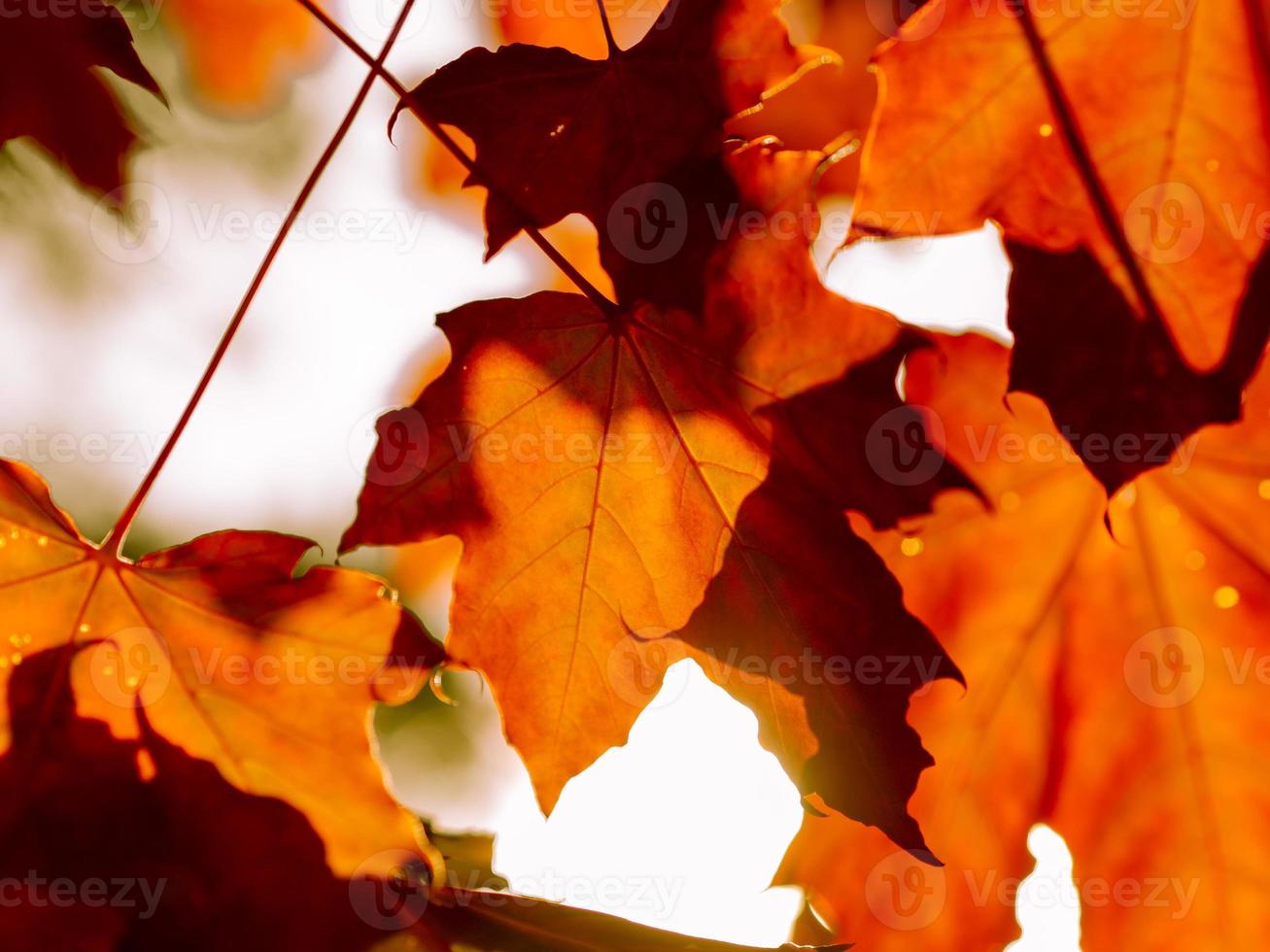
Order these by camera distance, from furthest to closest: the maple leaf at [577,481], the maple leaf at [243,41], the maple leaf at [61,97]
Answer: the maple leaf at [243,41]
the maple leaf at [61,97]
the maple leaf at [577,481]

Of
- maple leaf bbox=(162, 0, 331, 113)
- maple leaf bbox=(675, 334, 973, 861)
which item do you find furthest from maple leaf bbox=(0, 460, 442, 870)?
maple leaf bbox=(162, 0, 331, 113)

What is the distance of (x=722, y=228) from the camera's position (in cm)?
71

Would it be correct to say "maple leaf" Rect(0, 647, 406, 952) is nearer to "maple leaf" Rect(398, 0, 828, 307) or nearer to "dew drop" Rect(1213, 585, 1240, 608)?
"maple leaf" Rect(398, 0, 828, 307)

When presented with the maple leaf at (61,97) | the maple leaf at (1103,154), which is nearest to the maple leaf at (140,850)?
the maple leaf at (61,97)

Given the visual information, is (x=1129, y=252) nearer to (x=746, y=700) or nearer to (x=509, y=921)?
(x=746, y=700)

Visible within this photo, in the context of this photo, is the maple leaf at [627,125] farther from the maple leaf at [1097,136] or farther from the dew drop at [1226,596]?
the dew drop at [1226,596]

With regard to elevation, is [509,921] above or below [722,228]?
below

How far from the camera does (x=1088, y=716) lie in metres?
1.02

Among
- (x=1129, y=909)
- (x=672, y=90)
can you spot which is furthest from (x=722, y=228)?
(x=1129, y=909)

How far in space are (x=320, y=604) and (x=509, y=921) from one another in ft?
1.43

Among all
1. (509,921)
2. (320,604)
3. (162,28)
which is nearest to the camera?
(320,604)

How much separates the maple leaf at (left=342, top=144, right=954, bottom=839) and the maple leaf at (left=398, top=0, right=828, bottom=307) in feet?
0.21

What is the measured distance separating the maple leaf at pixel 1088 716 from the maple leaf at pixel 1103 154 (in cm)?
29

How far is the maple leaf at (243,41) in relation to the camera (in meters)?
1.32
